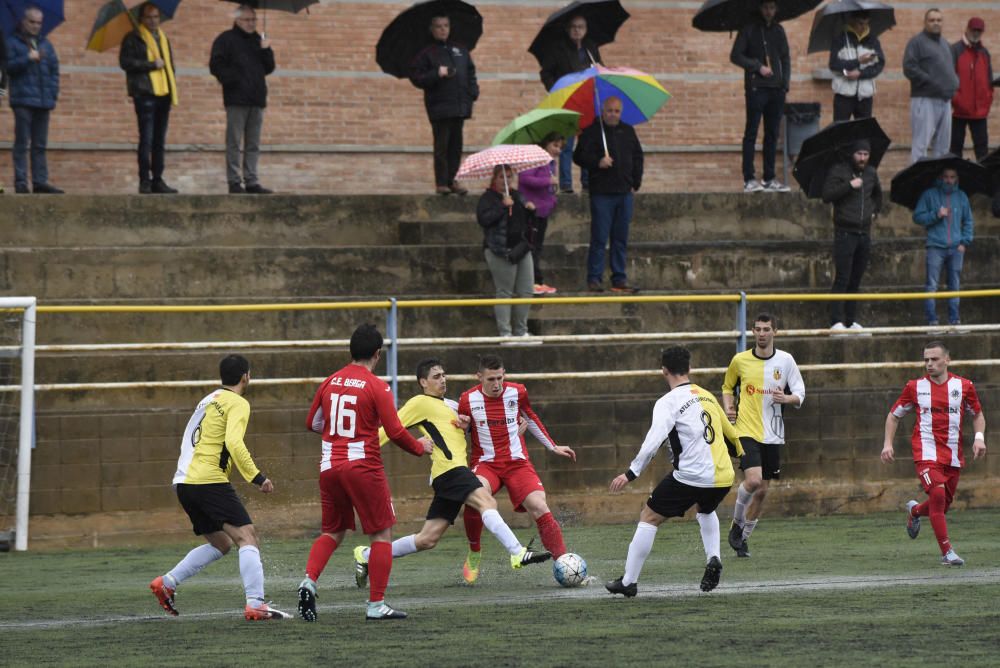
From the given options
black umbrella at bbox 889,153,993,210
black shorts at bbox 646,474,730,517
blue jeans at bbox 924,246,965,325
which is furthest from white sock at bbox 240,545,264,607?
black umbrella at bbox 889,153,993,210

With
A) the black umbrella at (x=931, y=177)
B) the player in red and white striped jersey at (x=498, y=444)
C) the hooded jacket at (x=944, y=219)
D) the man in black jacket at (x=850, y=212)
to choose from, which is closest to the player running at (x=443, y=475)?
the player in red and white striped jersey at (x=498, y=444)


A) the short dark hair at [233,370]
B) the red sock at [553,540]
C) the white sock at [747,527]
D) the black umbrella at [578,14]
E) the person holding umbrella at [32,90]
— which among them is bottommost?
the white sock at [747,527]

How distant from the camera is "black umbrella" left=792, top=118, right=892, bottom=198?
1891cm

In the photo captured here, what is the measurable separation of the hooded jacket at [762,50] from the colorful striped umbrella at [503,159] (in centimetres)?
409

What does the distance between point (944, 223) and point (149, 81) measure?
343 inches

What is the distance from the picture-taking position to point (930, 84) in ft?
70.5

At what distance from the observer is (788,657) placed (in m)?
Answer: 9.00

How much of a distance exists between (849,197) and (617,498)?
14.2ft

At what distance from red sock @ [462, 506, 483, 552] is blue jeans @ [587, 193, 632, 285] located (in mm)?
5685

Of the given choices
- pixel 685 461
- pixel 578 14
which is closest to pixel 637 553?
pixel 685 461

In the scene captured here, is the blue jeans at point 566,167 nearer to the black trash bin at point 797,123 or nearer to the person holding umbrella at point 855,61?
the person holding umbrella at point 855,61

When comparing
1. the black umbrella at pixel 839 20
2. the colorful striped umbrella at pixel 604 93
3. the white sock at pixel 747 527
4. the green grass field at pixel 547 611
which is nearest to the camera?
the green grass field at pixel 547 611

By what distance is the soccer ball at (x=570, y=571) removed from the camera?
1253 centimetres

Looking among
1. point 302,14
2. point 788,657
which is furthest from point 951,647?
point 302,14
